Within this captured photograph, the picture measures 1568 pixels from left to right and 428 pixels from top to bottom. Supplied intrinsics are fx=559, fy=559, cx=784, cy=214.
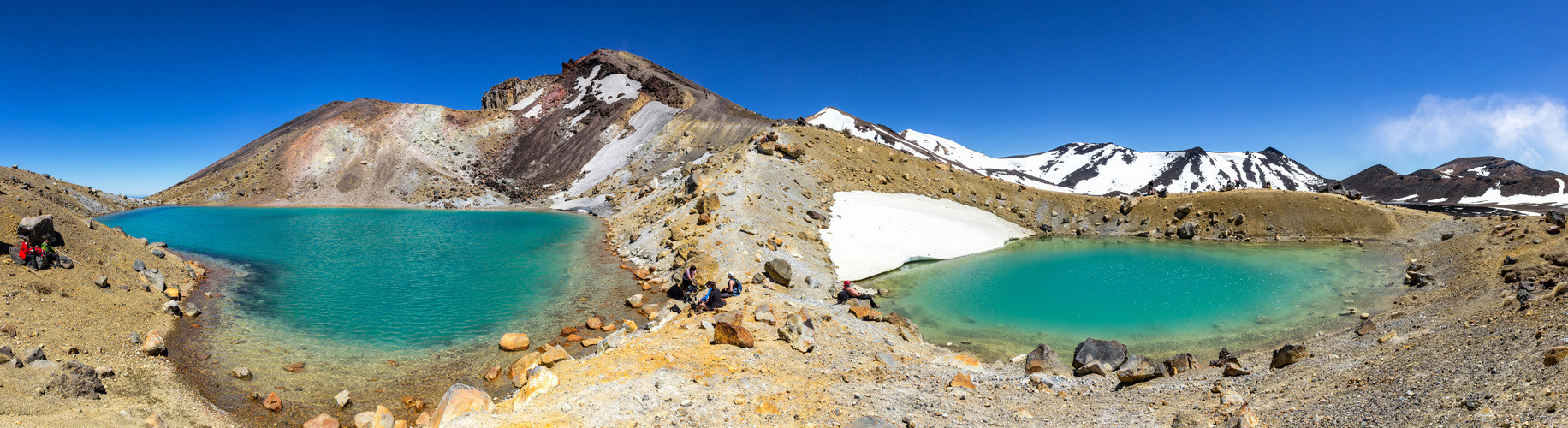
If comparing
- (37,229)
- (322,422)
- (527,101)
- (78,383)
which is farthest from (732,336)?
(527,101)

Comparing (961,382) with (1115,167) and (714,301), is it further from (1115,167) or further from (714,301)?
(1115,167)

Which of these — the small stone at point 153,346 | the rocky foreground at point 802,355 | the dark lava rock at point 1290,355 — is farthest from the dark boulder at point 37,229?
the dark lava rock at point 1290,355

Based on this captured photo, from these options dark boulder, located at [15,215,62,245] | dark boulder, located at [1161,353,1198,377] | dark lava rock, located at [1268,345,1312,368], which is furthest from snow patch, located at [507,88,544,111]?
dark lava rock, located at [1268,345,1312,368]

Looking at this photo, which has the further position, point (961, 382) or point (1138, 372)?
point (1138, 372)

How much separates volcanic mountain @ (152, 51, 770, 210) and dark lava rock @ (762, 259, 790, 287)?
33.2 m

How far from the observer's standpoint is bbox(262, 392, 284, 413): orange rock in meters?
10.2

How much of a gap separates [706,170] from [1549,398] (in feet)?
117

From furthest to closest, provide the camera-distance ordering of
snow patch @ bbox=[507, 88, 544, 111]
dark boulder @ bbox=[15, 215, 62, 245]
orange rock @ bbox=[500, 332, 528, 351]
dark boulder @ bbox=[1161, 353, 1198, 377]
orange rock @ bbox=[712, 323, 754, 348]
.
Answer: snow patch @ bbox=[507, 88, 544, 111] < dark boulder @ bbox=[15, 215, 62, 245] < orange rock @ bbox=[500, 332, 528, 351] < orange rock @ bbox=[712, 323, 754, 348] < dark boulder @ bbox=[1161, 353, 1198, 377]

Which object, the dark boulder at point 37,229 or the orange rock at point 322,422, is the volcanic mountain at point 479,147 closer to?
the dark boulder at point 37,229

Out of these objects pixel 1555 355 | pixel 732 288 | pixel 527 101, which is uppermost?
pixel 527 101

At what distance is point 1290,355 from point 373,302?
2354 centimetres

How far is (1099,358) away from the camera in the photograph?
11812mm

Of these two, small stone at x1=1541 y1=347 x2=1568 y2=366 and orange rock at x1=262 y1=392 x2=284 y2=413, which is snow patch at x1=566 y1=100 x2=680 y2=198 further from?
small stone at x1=1541 y1=347 x2=1568 y2=366

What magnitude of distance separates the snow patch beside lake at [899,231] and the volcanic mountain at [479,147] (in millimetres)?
24991
